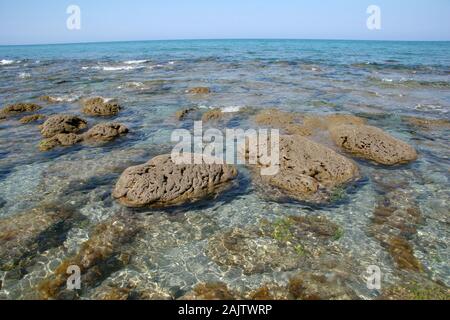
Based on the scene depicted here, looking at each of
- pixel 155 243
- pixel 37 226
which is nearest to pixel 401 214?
pixel 155 243

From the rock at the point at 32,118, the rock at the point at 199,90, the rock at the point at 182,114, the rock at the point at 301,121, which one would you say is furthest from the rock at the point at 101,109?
the rock at the point at 301,121

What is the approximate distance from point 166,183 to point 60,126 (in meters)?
8.86

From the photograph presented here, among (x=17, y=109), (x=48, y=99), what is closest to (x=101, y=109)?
(x=17, y=109)

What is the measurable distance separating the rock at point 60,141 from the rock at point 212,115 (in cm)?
667

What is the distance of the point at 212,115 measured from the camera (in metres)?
18.7

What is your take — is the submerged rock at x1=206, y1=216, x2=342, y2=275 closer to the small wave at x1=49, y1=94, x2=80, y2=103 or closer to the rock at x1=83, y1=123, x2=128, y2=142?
the rock at x1=83, y1=123, x2=128, y2=142

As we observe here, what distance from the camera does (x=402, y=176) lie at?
1129 cm

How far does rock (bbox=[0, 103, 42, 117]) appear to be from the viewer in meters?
19.5

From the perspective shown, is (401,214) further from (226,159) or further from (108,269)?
(108,269)

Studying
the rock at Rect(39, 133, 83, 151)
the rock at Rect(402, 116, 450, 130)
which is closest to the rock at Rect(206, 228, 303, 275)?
the rock at Rect(39, 133, 83, 151)

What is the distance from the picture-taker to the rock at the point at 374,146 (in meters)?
12.4

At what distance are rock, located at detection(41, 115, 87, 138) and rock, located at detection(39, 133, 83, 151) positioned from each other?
0.98 m
